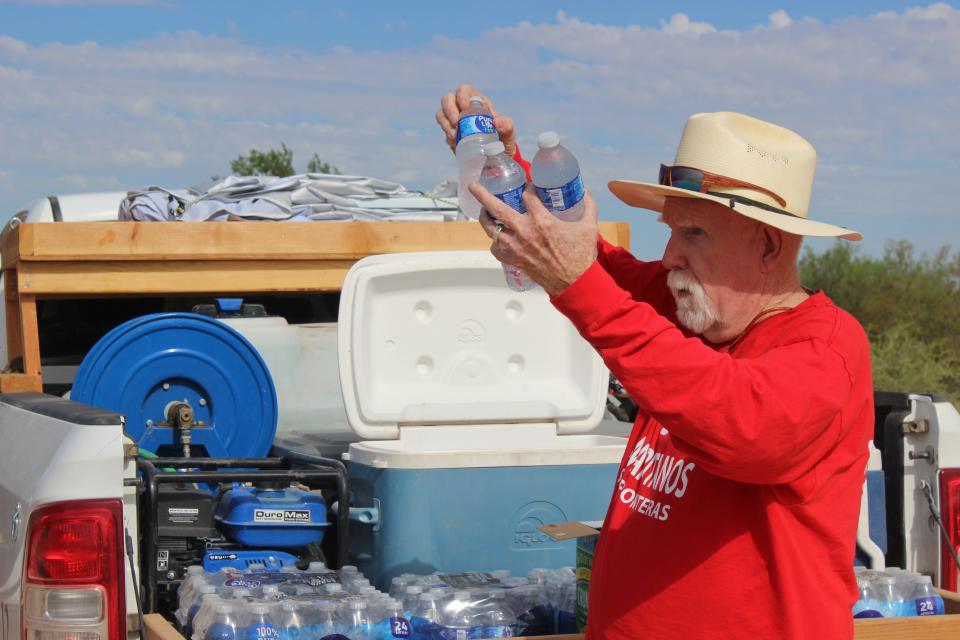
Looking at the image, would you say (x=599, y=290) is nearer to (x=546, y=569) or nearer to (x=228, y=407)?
(x=546, y=569)

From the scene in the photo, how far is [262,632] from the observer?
2826mm

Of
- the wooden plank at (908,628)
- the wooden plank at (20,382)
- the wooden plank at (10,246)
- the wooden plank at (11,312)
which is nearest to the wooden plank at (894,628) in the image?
Answer: the wooden plank at (908,628)

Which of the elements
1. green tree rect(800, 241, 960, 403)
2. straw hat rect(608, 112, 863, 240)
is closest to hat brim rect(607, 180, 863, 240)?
straw hat rect(608, 112, 863, 240)

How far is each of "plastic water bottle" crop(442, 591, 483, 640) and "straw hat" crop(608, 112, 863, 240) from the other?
3.79 feet

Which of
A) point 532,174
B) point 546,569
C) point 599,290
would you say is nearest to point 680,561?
point 599,290

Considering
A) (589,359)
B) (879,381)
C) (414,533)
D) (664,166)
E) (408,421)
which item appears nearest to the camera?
(664,166)

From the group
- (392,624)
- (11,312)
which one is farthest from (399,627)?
(11,312)

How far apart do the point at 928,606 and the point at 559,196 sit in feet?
5.77

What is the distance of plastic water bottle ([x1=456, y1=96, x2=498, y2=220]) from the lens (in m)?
3.00

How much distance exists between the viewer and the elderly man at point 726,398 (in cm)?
209

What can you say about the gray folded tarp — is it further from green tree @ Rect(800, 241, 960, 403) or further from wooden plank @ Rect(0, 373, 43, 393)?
green tree @ Rect(800, 241, 960, 403)

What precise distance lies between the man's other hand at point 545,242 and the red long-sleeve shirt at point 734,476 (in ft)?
0.10

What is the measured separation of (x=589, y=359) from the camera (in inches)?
162

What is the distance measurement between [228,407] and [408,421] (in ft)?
2.32
